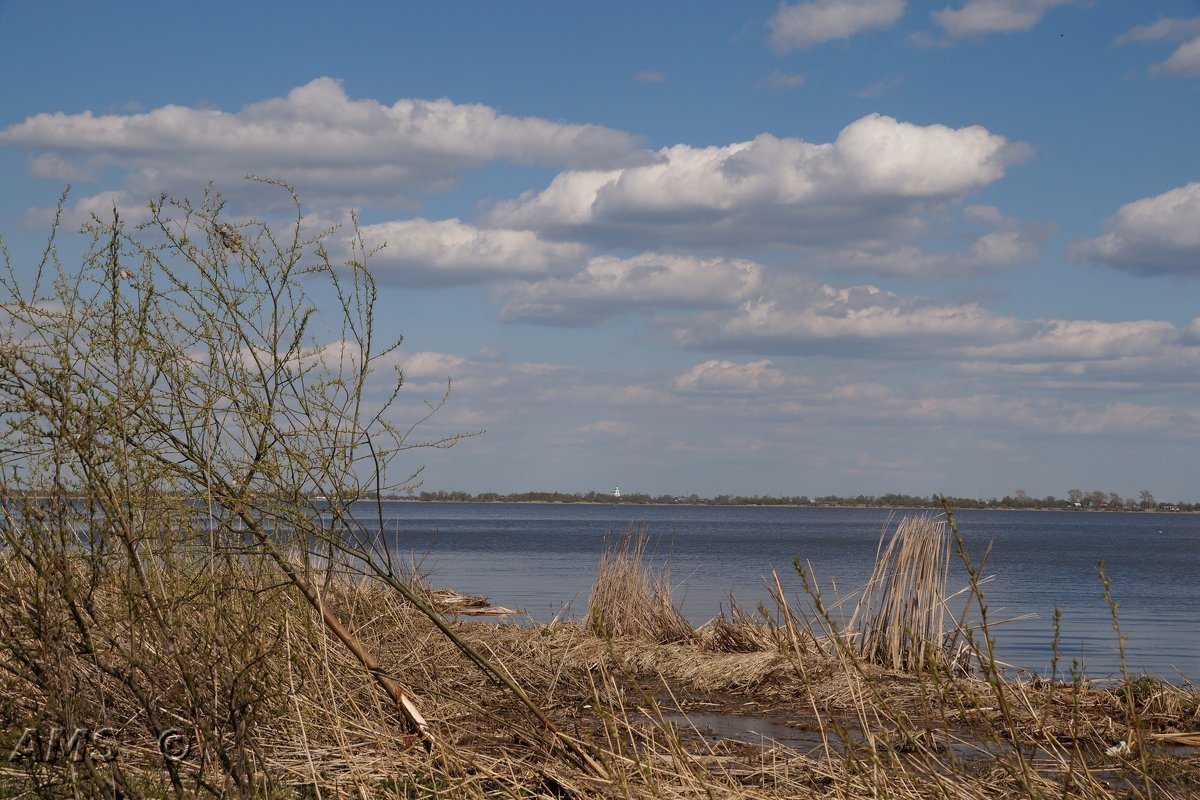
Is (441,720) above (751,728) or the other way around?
above

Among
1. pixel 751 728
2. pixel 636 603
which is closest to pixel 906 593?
pixel 751 728

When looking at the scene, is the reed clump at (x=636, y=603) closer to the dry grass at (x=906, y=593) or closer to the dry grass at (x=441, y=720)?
the dry grass at (x=906, y=593)

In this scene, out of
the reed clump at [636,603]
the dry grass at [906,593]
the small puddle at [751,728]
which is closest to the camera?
the small puddle at [751,728]

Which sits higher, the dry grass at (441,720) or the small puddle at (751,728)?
the dry grass at (441,720)

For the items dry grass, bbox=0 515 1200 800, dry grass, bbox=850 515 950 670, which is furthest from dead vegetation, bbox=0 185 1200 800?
dry grass, bbox=850 515 950 670

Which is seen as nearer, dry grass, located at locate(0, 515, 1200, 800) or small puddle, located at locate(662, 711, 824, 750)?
dry grass, located at locate(0, 515, 1200, 800)

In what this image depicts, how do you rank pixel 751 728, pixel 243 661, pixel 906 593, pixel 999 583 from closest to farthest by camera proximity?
pixel 243 661 → pixel 751 728 → pixel 906 593 → pixel 999 583

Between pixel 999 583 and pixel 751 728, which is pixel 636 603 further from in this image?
pixel 999 583

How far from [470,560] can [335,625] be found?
40.4m

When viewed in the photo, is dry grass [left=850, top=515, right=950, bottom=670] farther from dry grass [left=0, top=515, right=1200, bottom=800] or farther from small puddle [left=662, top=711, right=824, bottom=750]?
small puddle [left=662, top=711, right=824, bottom=750]

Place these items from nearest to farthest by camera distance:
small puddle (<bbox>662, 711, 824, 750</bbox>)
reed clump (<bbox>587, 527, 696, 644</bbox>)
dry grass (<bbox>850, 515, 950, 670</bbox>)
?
small puddle (<bbox>662, 711, 824, 750</bbox>)
dry grass (<bbox>850, 515, 950, 670</bbox>)
reed clump (<bbox>587, 527, 696, 644</bbox>)

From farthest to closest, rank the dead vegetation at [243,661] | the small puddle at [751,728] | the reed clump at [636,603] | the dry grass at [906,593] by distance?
the reed clump at [636,603] → the dry grass at [906,593] → the small puddle at [751,728] → the dead vegetation at [243,661]

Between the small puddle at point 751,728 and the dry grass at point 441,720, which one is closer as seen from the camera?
the dry grass at point 441,720

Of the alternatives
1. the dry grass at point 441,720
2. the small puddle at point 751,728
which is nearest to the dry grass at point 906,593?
the dry grass at point 441,720
